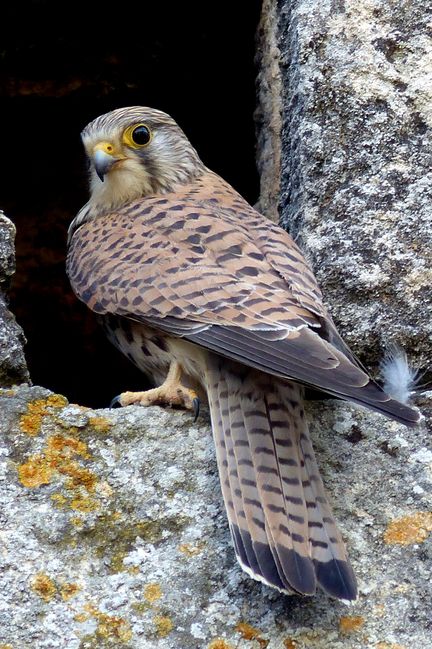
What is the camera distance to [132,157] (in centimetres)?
379

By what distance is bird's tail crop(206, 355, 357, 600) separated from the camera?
237 cm

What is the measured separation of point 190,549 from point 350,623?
0.40 meters

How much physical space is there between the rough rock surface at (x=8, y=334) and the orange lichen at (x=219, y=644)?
90 cm

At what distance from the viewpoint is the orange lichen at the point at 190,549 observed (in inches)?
101

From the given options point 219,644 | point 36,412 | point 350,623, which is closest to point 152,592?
point 219,644

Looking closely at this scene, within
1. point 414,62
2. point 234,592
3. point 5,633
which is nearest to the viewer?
point 5,633

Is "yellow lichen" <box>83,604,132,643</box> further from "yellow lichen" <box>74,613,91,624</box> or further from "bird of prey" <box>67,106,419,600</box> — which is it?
"bird of prey" <box>67,106,419,600</box>

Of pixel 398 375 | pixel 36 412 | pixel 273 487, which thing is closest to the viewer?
pixel 273 487

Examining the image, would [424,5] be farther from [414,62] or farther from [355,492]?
[355,492]

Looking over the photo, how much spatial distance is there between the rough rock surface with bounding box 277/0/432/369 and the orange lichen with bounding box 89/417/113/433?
2.52 feet

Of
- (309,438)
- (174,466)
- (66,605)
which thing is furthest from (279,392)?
(66,605)

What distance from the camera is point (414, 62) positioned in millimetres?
3471

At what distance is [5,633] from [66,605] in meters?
0.15

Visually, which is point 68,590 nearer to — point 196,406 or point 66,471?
point 66,471
